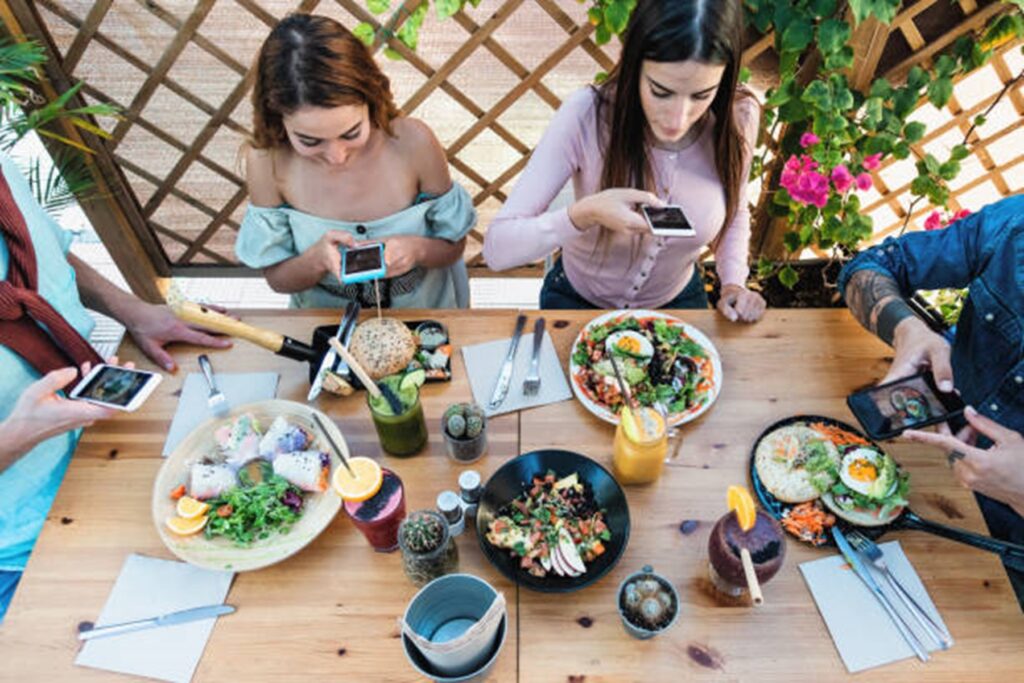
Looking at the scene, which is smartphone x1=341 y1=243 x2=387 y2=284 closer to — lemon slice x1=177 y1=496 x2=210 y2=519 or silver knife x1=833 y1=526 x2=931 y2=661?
lemon slice x1=177 y1=496 x2=210 y2=519

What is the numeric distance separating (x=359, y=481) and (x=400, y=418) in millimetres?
142

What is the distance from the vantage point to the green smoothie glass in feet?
3.45

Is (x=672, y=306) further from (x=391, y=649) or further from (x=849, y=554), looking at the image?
(x=391, y=649)

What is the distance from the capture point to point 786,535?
1040 mm

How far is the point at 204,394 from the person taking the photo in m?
1.25

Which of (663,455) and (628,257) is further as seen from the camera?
(628,257)

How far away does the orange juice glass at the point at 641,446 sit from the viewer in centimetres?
101

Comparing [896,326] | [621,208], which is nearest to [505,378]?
[621,208]

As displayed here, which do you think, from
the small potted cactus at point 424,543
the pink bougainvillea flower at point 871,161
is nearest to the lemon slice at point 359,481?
the small potted cactus at point 424,543

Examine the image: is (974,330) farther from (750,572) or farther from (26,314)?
(26,314)

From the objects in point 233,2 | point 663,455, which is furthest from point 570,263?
point 233,2

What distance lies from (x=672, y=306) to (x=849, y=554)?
93cm

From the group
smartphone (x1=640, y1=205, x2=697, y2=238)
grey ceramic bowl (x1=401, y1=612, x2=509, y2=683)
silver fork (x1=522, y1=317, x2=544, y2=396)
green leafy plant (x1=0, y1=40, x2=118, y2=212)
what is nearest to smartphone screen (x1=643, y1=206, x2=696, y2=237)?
smartphone (x1=640, y1=205, x2=697, y2=238)

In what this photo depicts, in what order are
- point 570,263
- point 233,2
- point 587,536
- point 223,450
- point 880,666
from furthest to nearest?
point 233,2 → point 570,263 → point 223,450 → point 587,536 → point 880,666
